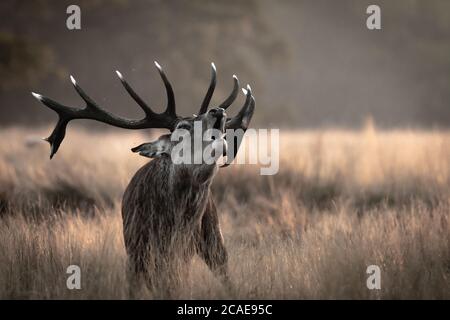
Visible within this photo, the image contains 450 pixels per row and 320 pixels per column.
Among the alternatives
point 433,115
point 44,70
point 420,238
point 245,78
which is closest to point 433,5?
point 433,115

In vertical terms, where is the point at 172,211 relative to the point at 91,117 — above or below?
below

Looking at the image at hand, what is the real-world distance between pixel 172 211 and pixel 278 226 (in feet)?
7.92

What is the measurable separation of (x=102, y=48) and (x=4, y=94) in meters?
4.58

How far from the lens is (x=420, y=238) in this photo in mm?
5031

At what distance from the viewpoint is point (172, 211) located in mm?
4469

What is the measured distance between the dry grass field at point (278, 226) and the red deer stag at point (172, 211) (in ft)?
0.48

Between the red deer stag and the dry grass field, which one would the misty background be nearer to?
the dry grass field

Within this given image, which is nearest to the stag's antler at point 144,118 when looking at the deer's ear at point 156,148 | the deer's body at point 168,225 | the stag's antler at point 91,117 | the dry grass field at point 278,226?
the stag's antler at point 91,117

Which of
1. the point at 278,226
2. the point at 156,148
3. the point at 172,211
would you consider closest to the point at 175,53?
the point at 278,226

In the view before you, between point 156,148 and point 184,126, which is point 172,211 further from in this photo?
point 184,126

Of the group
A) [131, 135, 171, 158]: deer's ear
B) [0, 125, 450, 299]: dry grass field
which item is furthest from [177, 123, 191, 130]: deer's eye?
[0, 125, 450, 299]: dry grass field

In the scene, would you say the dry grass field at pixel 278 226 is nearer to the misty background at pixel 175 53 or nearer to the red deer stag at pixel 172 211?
the red deer stag at pixel 172 211
